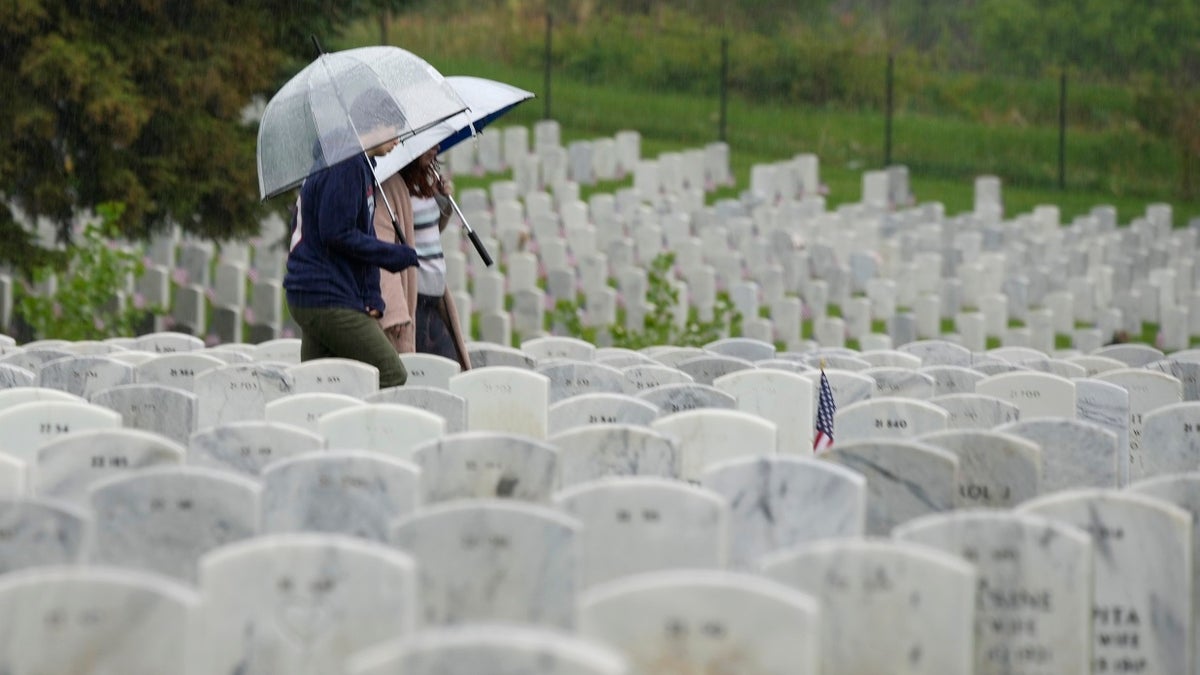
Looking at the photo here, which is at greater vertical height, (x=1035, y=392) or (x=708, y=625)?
(x=1035, y=392)

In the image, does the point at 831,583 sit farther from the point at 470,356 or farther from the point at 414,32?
the point at 414,32

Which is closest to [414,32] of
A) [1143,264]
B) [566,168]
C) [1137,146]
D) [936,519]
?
[566,168]

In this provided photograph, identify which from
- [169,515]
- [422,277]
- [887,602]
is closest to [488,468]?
[169,515]

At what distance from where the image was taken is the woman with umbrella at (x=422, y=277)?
7996mm

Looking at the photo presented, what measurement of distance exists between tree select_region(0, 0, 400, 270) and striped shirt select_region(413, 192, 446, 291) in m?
4.44

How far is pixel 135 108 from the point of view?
12219 millimetres

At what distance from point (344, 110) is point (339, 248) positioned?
0.57 metres

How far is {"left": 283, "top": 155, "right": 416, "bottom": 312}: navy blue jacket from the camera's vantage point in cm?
730

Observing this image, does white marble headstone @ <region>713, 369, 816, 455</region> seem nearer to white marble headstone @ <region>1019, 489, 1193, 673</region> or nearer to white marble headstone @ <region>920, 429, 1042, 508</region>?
white marble headstone @ <region>920, 429, 1042, 508</region>

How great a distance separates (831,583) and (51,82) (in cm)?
917

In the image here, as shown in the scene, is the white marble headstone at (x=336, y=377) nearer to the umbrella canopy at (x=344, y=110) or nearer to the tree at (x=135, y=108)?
the umbrella canopy at (x=344, y=110)

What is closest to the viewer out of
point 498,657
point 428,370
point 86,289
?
point 498,657

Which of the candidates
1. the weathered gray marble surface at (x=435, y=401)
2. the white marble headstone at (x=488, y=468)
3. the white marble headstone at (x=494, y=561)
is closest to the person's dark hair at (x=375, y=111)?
the weathered gray marble surface at (x=435, y=401)

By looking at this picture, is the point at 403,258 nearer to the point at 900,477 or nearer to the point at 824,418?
the point at 824,418
